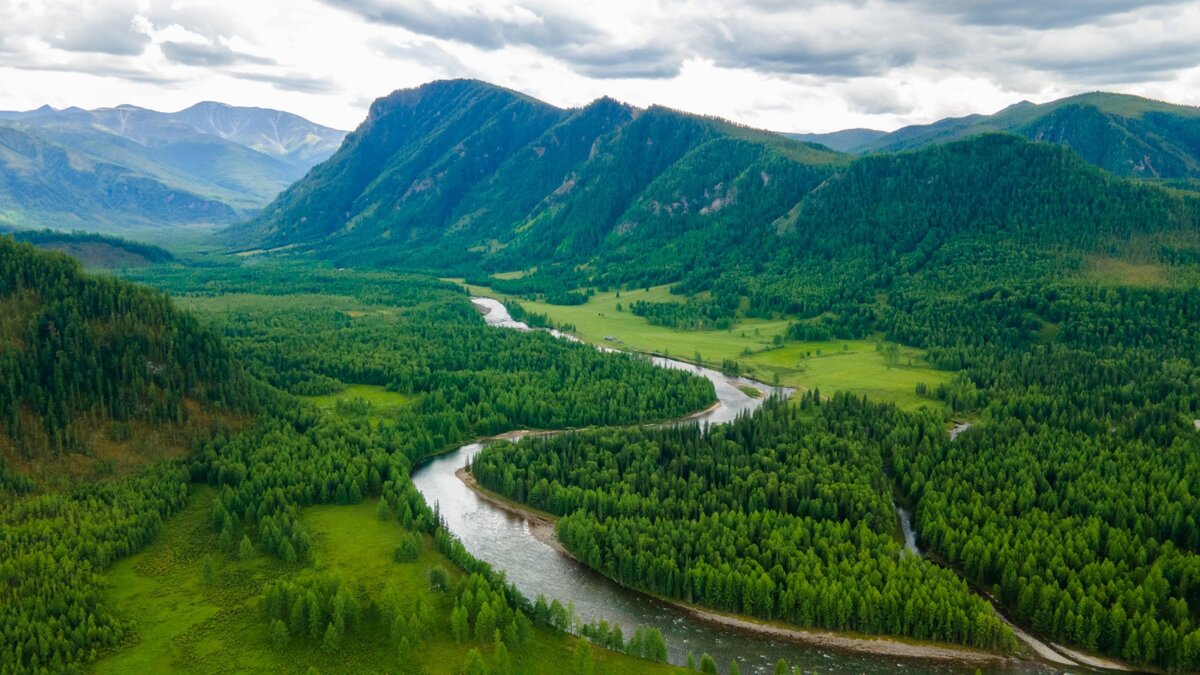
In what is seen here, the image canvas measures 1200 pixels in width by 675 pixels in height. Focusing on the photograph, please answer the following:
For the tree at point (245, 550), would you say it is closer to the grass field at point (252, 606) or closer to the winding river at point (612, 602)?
the grass field at point (252, 606)

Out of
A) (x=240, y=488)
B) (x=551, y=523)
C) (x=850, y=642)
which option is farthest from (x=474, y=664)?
(x=240, y=488)

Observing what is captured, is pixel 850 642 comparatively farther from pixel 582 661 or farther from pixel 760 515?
pixel 582 661

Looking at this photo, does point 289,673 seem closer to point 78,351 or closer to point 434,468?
point 434,468

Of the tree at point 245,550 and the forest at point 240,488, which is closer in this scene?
the forest at point 240,488

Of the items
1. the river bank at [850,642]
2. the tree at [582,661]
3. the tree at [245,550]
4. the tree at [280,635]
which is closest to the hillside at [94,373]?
the tree at [245,550]

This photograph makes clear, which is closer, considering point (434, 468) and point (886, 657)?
point (886, 657)

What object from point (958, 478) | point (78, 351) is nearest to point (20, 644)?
point (78, 351)
